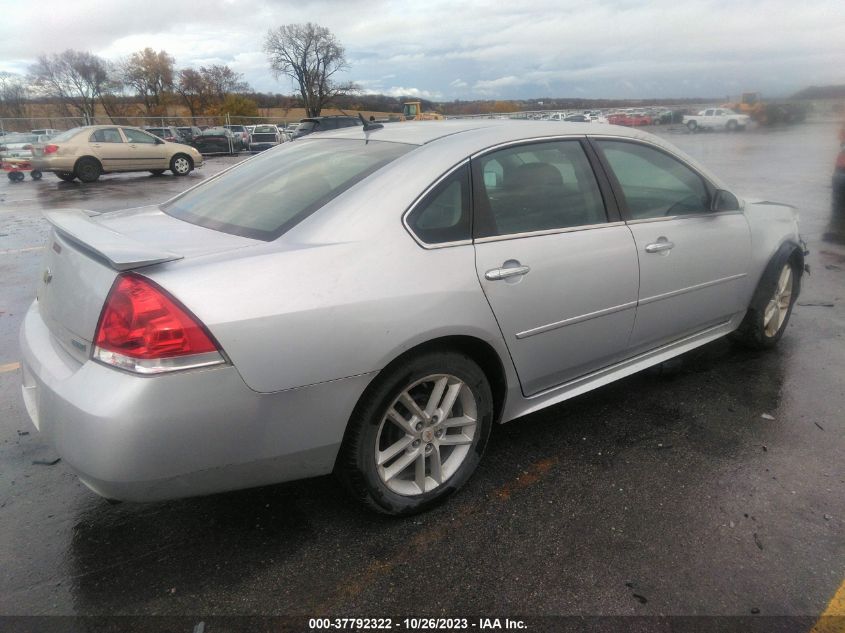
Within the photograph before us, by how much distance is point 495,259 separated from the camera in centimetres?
248

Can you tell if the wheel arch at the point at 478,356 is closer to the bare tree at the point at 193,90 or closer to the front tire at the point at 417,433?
the front tire at the point at 417,433

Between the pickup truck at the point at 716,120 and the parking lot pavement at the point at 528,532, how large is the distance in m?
12.9

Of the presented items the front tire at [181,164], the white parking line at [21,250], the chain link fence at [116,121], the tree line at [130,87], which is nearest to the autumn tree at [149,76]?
the tree line at [130,87]

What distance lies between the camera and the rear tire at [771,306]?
385 centimetres

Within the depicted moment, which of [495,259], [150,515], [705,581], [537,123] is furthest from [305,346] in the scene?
[537,123]

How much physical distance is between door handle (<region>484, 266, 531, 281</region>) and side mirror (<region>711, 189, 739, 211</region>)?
161cm

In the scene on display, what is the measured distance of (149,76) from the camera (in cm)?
6331

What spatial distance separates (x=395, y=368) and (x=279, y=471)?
548 millimetres

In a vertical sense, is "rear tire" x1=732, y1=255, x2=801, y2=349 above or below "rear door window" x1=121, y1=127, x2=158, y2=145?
below

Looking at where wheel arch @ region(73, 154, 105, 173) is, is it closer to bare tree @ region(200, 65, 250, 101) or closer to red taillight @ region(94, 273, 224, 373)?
red taillight @ region(94, 273, 224, 373)

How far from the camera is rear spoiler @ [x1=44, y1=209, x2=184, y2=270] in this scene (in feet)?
6.29

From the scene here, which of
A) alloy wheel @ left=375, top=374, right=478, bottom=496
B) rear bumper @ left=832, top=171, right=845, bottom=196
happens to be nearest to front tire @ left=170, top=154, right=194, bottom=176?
rear bumper @ left=832, top=171, right=845, bottom=196

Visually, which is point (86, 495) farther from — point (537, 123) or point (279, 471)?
point (537, 123)

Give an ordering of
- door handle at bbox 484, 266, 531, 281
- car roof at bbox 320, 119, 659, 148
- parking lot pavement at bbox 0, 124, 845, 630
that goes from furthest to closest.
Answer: car roof at bbox 320, 119, 659, 148 → door handle at bbox 484, 266, 531, 281 → parking lot pavement at bbox 0, 124, 845, 630
